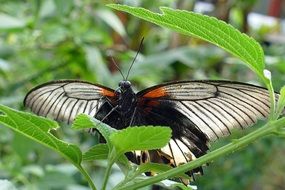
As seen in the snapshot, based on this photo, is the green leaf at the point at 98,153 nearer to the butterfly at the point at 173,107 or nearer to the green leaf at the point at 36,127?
the green leaf at the point at 36,127

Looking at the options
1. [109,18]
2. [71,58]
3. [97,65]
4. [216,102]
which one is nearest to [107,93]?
[216,102]

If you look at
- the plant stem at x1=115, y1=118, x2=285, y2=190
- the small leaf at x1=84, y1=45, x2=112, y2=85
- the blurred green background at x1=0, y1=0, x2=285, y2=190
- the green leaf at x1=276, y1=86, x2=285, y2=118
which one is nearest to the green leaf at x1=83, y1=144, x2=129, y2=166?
the plant stem at x1=115, y1=118, x2=285, y2=190

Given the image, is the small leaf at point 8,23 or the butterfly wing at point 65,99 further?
the small leaf at point 8,23

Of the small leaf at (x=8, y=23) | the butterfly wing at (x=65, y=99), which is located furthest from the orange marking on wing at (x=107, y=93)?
the small leaf at (x=8, y=23)

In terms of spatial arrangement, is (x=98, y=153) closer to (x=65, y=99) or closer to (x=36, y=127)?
(x=36, y=127)

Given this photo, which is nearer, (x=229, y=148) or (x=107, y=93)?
(x=229, y=148)
